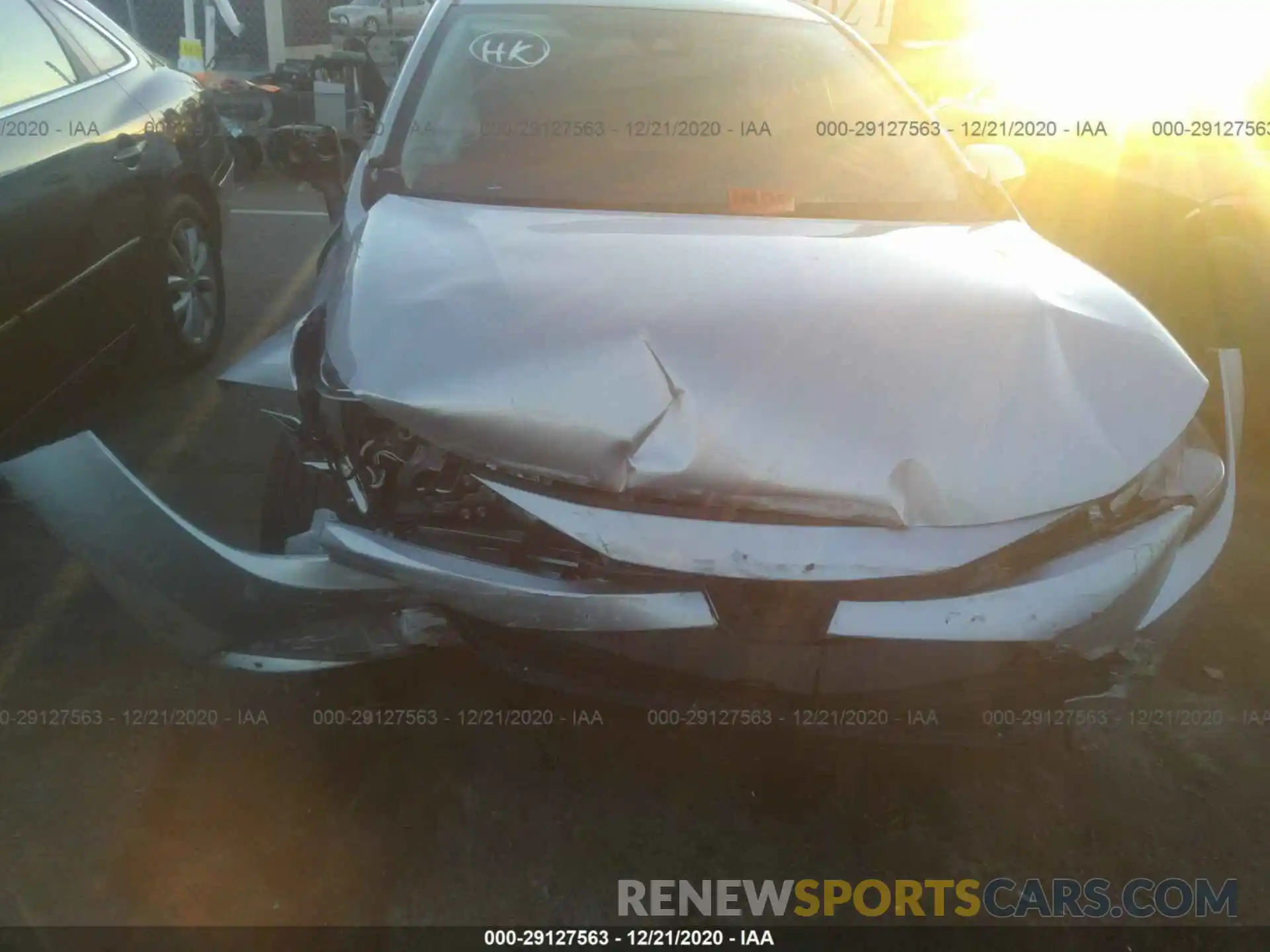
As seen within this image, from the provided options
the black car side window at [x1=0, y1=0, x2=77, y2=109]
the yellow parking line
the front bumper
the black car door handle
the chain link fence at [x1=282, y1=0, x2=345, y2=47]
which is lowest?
the chain link fence at [x1=282, y1=0, x2=345, y2=47]

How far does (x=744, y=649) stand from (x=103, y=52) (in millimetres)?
3392

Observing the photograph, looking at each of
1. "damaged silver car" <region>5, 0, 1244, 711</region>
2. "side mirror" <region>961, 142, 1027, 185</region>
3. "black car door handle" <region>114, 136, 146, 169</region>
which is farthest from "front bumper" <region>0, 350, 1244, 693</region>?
"black car door handle" <region>114, 136, 146, 169</region>

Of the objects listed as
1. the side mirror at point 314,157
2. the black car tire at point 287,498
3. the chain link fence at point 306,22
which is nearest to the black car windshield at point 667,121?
the side mirror at point 314,157

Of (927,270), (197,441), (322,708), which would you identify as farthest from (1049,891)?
(197,441)

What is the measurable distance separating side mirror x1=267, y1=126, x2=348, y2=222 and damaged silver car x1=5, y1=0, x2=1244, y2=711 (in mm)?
787

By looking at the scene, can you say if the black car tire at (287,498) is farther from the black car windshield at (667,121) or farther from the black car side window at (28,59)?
the black car side window at (28,59)

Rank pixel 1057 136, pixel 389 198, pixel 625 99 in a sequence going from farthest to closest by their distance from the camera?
pixel 1057 136 < pixel 625 99 < pixel 389 198

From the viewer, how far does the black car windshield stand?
267 centimetres

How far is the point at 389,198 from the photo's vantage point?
2559mm

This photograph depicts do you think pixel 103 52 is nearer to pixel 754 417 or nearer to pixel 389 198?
pixel 389 198

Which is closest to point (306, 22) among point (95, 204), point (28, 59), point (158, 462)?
point (28, 59)

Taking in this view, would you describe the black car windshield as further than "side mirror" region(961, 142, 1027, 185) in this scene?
No
